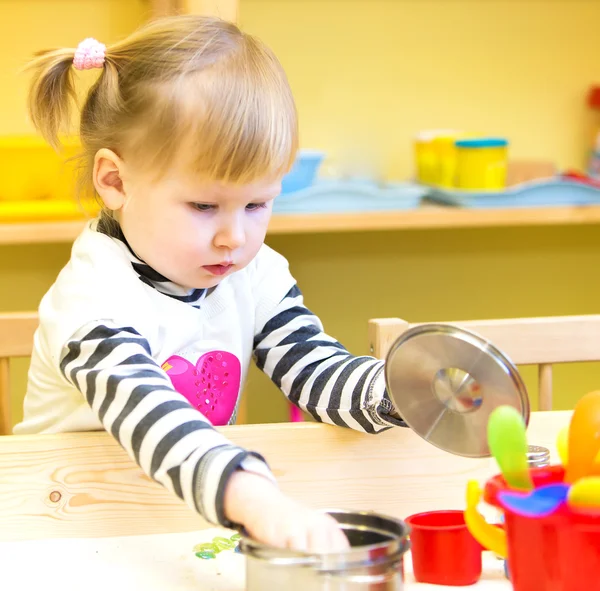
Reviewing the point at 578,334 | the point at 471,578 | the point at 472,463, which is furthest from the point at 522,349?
the point at 471,578

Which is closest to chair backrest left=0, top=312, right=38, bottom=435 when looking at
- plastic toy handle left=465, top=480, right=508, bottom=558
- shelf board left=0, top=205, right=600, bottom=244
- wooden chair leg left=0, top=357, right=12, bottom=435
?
wooden chair leg left=0, top=357, right=12, bottom=435

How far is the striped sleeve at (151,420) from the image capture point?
549mm

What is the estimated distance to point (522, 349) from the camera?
853 mm

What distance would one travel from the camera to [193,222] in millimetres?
739

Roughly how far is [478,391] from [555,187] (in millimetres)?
989

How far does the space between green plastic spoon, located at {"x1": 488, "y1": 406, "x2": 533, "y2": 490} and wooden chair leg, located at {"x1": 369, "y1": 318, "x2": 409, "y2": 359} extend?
1.04 ft

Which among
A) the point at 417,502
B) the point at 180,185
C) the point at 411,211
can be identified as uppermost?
the point at 180,185

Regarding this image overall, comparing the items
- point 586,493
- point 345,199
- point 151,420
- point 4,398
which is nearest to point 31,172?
point 345,199

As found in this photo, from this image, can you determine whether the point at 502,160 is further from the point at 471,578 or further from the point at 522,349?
the point at 471,578

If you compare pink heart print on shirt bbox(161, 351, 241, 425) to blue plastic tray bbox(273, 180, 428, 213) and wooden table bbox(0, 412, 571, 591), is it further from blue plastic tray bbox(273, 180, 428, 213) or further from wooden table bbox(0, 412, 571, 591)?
blue plastic tray bbox(273, 180, 428, 213)

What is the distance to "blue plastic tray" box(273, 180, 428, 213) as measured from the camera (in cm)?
139

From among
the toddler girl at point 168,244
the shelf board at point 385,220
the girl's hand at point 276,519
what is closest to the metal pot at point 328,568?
the girl's hand at point 276,519

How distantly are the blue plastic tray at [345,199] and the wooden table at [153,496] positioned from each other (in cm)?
72

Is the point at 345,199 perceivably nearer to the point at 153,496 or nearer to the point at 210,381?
the point at 210,381
